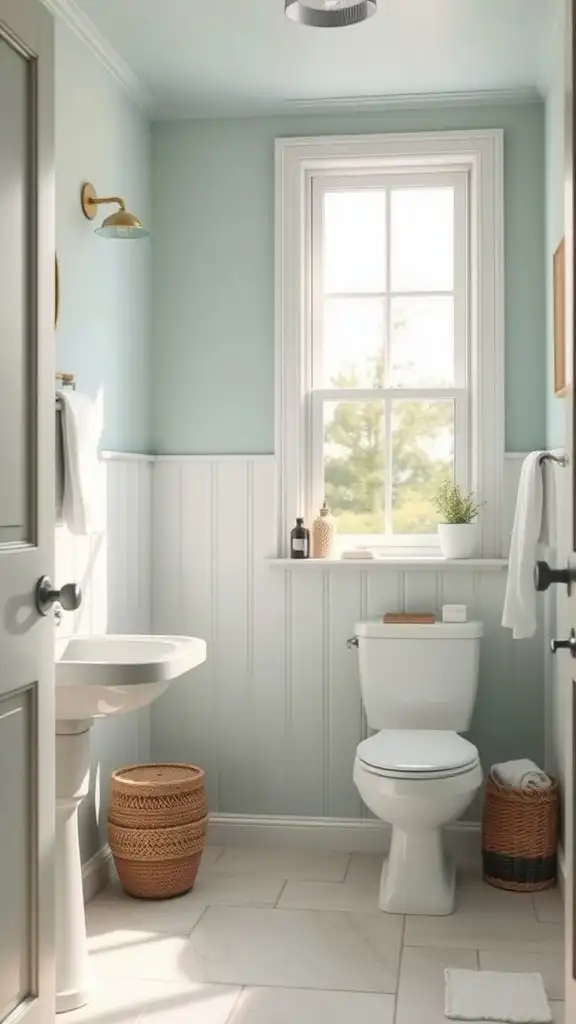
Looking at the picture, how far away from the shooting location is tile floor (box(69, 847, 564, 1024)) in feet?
9.51

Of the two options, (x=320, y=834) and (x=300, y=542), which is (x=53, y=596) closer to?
(x=300, y=542)

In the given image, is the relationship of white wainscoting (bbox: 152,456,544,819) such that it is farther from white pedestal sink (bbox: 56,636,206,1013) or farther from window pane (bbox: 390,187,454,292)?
white pedestal sink (bbox: 56,636,206,1013)

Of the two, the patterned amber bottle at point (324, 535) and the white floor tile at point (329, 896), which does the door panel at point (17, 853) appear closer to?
the white floor tile at point (329, 896)

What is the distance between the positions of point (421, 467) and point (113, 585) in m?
1.20

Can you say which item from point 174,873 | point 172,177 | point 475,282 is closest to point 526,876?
point 174,873

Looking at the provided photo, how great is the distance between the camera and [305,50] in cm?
370

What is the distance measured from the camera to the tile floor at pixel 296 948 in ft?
9.51

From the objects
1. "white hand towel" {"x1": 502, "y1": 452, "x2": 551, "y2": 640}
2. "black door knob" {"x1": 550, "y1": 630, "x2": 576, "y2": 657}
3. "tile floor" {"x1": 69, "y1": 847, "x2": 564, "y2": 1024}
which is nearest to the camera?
"black door knob" {"x1": 550, "y1": 630, "x2": 576, "y2": 657}

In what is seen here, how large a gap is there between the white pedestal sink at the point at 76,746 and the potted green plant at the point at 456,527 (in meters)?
1.39

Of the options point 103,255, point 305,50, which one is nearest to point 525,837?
point 103,255

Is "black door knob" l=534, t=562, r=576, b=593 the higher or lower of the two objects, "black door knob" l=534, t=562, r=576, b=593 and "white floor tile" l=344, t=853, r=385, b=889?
the higher

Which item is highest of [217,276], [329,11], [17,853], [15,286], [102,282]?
[329,11]

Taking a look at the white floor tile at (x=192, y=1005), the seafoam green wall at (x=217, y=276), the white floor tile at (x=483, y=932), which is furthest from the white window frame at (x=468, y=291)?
the white floor tile at (x=192, y=1005)

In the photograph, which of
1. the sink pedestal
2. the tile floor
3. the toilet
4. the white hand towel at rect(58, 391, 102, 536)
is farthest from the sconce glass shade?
the tile floor
